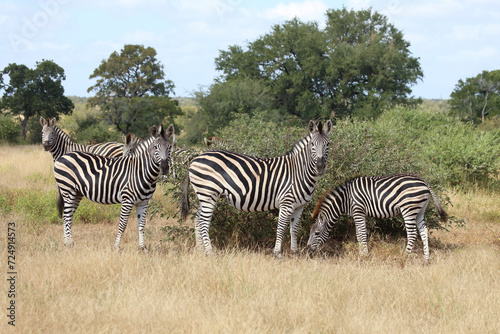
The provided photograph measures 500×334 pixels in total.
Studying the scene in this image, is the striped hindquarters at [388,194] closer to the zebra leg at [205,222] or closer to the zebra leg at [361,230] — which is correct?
the zebra leg at [361,230]

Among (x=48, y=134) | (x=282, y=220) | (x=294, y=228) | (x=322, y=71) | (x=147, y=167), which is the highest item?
(x=322, y=71)

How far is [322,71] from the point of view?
3856 cm

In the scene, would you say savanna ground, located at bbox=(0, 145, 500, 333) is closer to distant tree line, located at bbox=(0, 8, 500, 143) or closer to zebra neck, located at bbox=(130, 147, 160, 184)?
zebra neck, located at bbox=(130, 147, 160, 184)

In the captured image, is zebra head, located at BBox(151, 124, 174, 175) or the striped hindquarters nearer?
zebra head, located at BBox(151, 124, 174, 175)

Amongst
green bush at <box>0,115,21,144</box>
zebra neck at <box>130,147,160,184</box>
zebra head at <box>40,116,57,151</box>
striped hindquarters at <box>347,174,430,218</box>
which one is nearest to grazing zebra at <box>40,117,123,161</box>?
zebra head at <box>40,116,57,151</box>

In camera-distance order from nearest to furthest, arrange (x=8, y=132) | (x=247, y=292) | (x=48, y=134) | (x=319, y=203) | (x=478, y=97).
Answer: (x=247, y=292) < (x=319, y=203) < (x=48, y=134) < (x=8, y=132) < (x=478, y=97)

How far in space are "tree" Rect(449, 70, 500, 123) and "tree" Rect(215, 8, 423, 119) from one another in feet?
43.9

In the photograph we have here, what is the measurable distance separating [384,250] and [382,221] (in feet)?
5.55

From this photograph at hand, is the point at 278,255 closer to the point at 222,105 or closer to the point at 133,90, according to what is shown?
the point at 222,105

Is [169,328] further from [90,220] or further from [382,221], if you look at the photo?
[90,220]

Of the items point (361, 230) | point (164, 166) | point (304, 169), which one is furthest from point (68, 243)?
point (361, 230)

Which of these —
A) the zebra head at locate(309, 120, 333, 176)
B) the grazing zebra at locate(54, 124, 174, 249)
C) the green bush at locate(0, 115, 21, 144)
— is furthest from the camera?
the green bush at locate(0, 115, 21, 144)

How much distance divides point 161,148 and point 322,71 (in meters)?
32.5

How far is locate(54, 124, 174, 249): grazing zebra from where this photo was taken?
796 centimetres
